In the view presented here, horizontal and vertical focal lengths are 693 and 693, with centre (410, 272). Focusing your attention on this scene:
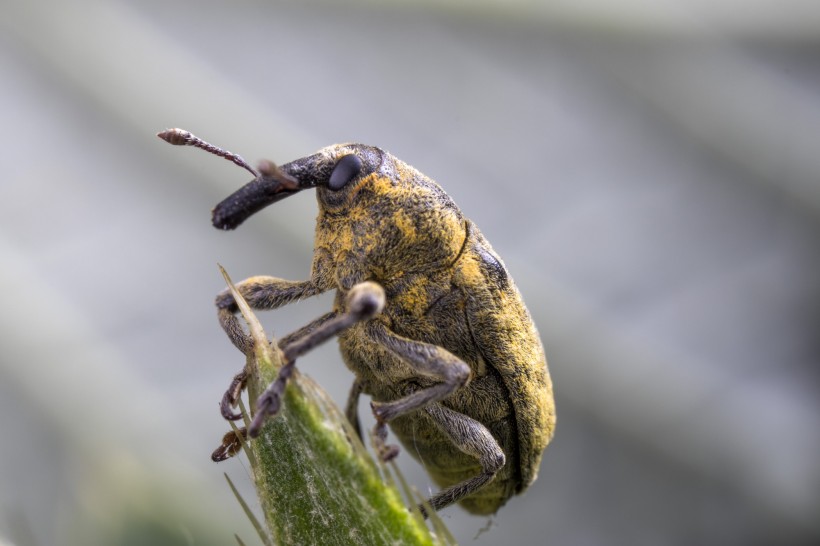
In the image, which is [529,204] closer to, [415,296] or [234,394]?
[415,296]

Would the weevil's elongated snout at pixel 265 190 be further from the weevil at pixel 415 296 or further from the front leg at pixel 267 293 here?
the front leg at pixel 267 293

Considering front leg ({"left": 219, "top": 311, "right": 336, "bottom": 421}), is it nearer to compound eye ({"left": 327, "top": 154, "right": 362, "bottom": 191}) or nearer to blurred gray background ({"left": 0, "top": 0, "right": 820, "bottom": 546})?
compound eye ({"left": 327, "top": 154, "right": 362, "bottom": 191})

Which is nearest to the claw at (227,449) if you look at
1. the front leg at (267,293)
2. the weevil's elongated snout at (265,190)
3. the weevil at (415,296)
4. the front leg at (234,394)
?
the front leg at (234,394)

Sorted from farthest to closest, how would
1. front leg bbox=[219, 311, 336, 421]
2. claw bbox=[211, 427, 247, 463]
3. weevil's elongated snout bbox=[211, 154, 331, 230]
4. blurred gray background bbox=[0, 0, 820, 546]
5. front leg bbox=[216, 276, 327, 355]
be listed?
blurred gray background bbox=[0, 0, 820, 546] < front leg bbox=[216, 276, 327, 355] < weevil's elongated snout bbox=[211, 154, 331, 230] < claw bbox=[211, 427, 247, 463] < front leg bbox=[219, 311, 336, 421]

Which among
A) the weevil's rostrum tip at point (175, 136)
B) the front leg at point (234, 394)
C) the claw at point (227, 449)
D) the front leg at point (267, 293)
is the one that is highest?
the weevil's rostrum tip at point (175, 136)

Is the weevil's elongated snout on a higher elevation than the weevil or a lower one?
higher

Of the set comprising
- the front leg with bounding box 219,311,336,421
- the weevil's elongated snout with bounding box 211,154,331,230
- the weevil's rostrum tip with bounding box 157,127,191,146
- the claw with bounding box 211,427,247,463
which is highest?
the weevil's rostrum tip with bounding box 157,127,191,146

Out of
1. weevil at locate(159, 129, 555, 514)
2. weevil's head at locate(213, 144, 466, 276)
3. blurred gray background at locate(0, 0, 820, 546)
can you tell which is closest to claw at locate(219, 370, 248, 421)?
weevil at locate(159, 129, 555, 514)

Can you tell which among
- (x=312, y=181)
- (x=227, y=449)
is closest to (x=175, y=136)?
(x=312, y=181)
